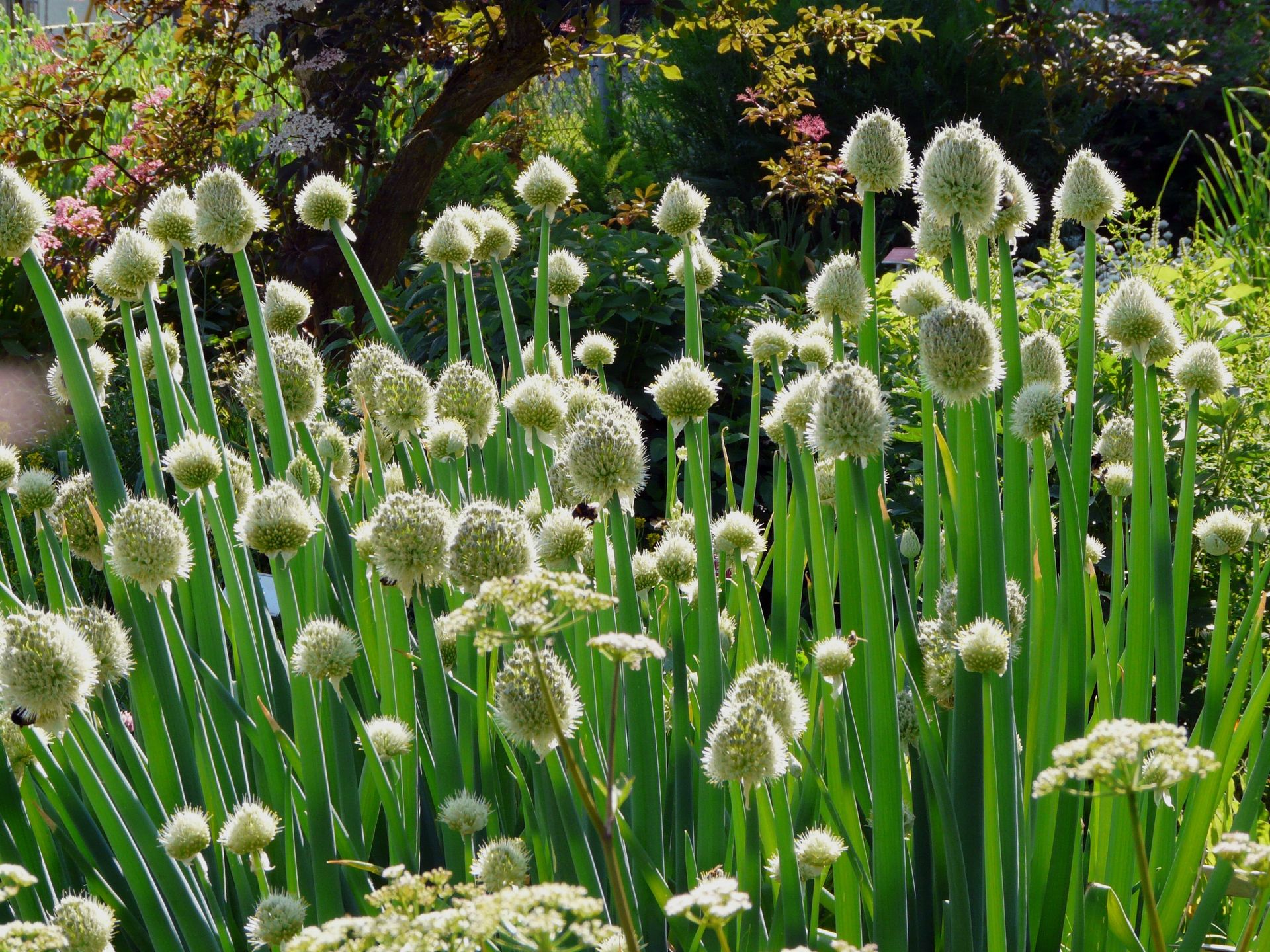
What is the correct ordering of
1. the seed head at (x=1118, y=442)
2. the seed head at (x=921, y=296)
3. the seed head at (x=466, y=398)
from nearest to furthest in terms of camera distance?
the seed head at (x=921, y=296) < the seed head at (x=466, y=398) < the seed head at (x=1118, y=442)

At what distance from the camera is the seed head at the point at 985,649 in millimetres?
1292

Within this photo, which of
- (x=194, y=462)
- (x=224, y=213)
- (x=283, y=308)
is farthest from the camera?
(x=283, y=308)

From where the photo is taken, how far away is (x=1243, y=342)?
11.9 feet

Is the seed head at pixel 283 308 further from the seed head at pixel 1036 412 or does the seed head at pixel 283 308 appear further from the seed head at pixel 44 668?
the seed head at pixel 1036 412

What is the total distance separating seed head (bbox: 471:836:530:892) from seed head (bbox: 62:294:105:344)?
1.09 meters

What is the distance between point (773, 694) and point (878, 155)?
84 centimetres

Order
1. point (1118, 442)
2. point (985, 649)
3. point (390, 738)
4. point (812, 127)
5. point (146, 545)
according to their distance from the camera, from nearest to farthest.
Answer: point (985, 649), point (146, 545), point (390, 738), point (1118, 442), point (812, 127)

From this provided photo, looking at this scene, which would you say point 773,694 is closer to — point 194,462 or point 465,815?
point 465,815

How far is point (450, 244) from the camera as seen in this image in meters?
2.19

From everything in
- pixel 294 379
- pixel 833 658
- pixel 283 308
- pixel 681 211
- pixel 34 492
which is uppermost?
pixel 681 211

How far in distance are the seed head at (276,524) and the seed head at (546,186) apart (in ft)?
3.46

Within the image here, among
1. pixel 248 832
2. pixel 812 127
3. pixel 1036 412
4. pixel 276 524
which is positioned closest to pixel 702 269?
pixel 1036 412

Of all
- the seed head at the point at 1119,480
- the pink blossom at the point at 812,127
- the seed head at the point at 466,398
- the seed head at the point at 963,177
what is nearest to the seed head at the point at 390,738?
the seed head at the point at 466,398

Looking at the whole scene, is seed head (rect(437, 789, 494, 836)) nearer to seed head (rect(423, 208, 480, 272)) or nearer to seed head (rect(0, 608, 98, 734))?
seed head (rect(0, 608, 98, 734))
